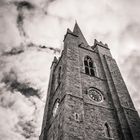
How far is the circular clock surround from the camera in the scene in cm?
1592

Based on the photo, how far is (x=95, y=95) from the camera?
53.7 feet

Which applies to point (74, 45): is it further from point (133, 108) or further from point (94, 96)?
point (133, 108)

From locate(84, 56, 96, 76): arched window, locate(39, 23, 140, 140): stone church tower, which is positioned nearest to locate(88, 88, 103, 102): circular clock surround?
locate(39, 23, 140, 140): stone church tower

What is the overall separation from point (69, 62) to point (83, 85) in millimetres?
2798

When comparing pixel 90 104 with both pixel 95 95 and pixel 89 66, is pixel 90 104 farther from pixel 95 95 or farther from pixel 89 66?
pixel 89 66

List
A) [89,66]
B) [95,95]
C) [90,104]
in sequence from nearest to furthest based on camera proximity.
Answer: [90,104]
[95,95]
[89,66]

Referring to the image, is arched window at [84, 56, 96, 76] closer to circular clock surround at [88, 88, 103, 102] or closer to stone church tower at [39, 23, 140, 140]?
stone church tower at [39, 23, 140, 140]

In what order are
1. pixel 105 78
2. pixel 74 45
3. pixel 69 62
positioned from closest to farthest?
pixel 69 62 → pixel 105 78 → pixel 74 45

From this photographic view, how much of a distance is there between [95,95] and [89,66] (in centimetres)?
483

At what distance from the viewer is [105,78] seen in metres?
19.1

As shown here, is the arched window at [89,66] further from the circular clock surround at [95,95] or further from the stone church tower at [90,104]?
the circular clock surround at [95,95]

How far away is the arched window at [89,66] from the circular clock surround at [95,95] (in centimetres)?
291

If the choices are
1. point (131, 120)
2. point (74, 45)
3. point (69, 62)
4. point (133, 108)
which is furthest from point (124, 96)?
point (74, 45)

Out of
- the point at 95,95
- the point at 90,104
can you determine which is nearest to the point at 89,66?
the point at 95,95
